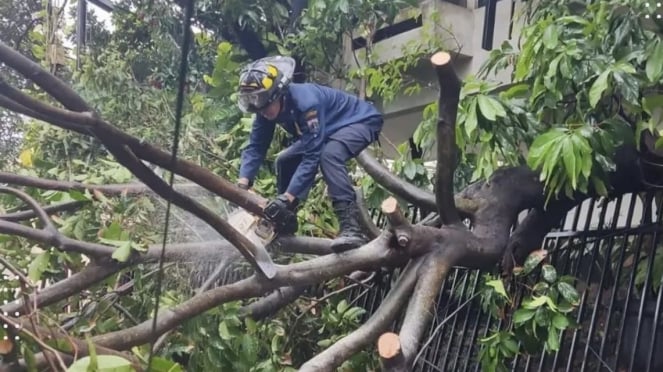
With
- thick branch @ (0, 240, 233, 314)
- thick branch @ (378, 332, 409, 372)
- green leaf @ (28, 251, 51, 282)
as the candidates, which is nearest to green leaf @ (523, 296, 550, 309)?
thick branch @ (378, 332, 409, 372)

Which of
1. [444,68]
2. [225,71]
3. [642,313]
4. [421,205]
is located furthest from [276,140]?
[642,313]

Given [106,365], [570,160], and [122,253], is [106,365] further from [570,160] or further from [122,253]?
[570,160]

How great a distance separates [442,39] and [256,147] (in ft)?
7.74

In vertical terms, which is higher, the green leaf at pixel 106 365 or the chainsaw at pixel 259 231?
the chainsaw at pixel 259 231

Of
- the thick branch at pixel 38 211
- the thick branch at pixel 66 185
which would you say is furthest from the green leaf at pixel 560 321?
the thick branch at pixel 38 211

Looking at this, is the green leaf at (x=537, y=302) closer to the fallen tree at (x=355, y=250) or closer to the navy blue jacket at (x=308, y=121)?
the fallen tree at (x=355, y=250)

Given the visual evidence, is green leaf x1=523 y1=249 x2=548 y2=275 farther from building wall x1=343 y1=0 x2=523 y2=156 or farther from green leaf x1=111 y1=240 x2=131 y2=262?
building wall x1=343 y1=0 x2=523 y2=156

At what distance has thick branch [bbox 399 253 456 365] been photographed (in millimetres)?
2422

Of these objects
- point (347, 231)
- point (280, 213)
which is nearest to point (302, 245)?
point (347, 231)

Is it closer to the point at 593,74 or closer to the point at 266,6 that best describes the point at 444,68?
the point at 593,74

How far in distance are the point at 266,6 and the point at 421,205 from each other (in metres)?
2.19

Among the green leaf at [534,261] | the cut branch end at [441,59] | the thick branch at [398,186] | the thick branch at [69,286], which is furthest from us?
the thick branch at [398,186]

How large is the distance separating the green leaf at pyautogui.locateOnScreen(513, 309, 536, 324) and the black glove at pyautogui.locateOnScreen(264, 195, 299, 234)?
801 millimetres

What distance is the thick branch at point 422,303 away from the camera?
2.42 meters
